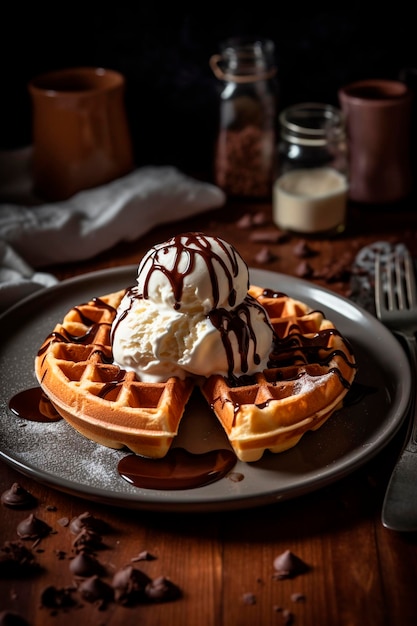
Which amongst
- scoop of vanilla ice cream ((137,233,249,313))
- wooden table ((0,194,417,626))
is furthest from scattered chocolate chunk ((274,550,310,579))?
A: scoop of vanilla ice cream ((137,233,249,313))

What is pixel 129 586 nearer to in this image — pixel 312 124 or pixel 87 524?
pixel 87 524

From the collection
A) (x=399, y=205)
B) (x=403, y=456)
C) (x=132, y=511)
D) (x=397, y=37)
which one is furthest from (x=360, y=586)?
(x=397, y=37)

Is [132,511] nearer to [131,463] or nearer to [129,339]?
[131,463]

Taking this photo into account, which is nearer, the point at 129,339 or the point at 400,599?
the point at 400,599

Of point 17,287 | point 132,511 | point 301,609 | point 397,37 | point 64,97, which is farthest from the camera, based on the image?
point 397,37

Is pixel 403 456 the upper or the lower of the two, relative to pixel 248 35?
lower

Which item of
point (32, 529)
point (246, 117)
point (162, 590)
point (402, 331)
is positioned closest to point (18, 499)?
point (32, 529)
